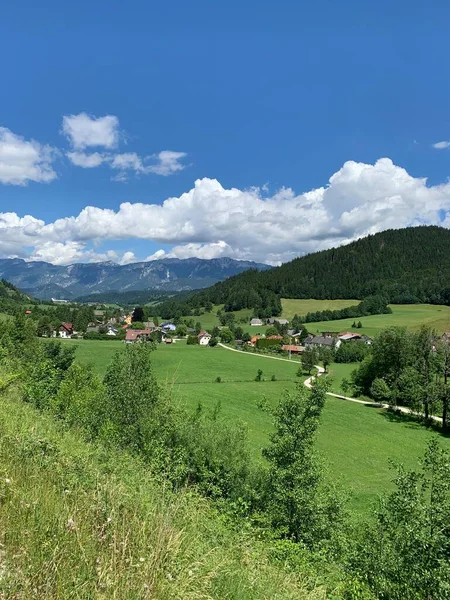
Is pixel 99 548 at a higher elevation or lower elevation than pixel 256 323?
higher

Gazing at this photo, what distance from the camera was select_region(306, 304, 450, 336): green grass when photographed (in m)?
128

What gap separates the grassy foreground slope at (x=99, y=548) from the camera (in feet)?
10.7

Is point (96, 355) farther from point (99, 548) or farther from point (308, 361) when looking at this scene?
point (99, 548)

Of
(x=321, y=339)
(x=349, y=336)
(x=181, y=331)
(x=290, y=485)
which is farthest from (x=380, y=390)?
(x=181, y=331)

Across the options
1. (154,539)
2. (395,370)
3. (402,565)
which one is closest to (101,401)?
(402,565)

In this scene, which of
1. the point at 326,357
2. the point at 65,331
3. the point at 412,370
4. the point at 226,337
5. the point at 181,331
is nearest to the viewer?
the point at 412,370

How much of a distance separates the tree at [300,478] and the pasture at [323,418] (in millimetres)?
1117

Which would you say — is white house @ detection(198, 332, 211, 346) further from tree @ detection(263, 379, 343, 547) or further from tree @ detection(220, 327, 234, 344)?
tree @ detection(263, 379, 343, 547)

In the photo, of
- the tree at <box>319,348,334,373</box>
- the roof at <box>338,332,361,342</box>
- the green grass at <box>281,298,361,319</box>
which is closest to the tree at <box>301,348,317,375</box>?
the tree at <box>319,348,334,373</box>

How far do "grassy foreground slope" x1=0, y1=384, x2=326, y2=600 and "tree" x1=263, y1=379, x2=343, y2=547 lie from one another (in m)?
7.22

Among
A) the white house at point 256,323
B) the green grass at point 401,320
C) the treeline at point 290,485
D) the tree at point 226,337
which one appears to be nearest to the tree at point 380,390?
the treeline at point 290,485

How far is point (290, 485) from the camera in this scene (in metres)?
12.9

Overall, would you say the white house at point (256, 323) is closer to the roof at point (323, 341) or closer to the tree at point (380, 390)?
the roof at point (323, 341)

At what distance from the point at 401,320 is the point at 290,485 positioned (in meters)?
143
